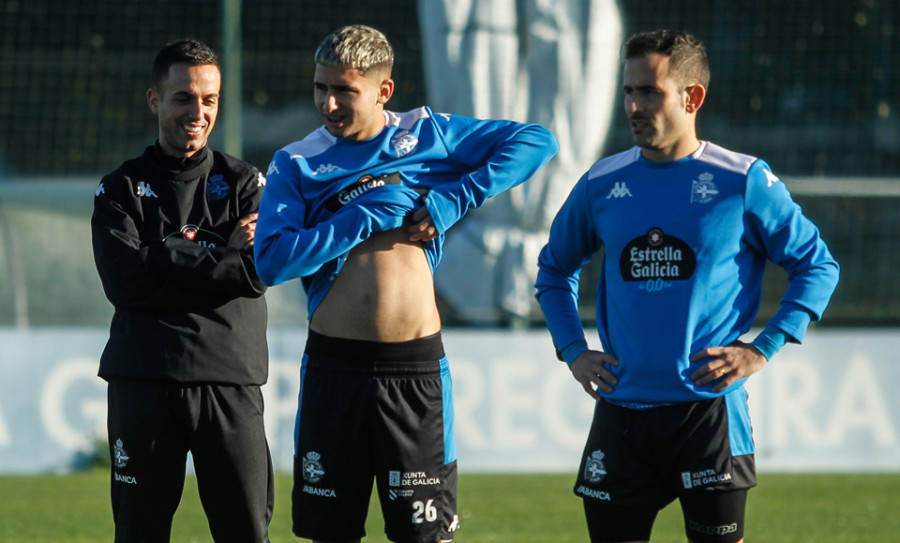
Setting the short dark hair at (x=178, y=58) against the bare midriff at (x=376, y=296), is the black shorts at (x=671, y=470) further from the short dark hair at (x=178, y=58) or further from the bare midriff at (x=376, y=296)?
the short dark hair at (x=178, y=58)

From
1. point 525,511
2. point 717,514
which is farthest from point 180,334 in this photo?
point 525,511

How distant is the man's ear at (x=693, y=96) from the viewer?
3020 millimetres

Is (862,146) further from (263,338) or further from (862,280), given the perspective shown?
(263,338)

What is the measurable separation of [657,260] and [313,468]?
109cm

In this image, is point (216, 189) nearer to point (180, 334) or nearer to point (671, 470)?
point (180, 334)

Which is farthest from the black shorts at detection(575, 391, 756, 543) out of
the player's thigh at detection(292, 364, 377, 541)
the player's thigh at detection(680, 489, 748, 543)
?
the player's thigh at detection(292, 364, 377, 541)

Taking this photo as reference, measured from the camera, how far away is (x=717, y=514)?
9.65 ft

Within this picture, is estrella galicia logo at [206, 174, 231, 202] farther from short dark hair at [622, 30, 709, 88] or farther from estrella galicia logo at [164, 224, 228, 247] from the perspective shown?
short dark hair at [622, 30, 709, 88]

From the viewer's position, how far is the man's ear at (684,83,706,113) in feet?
9.91

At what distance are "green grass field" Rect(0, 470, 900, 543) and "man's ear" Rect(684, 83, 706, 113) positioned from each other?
2953mm

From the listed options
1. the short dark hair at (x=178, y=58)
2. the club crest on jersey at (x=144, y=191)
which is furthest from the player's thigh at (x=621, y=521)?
the short dark hair at (x=178, y=58)

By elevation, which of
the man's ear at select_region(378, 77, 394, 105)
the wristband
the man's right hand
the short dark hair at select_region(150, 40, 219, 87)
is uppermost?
the short dark hair at select_region(150, 40, 219, 87)

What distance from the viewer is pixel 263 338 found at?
3.47 metres

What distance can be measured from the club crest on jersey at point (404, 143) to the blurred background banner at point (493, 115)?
440cm
